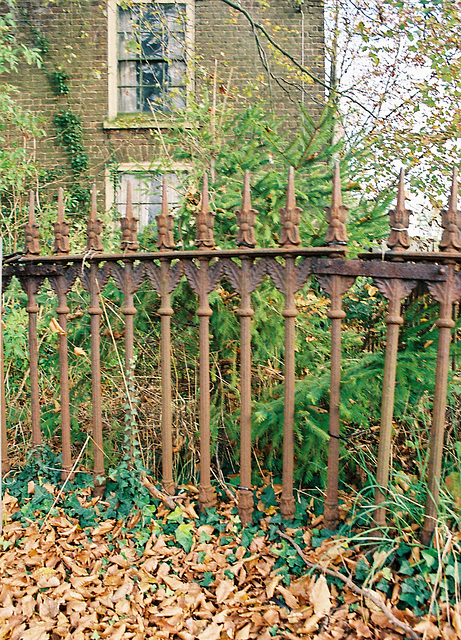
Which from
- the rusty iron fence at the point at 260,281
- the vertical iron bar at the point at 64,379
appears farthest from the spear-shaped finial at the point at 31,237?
the vertical iron bar at the point at 64,379

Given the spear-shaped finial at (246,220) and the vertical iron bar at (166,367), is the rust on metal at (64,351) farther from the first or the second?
the spear-shaped finial at (246,220)

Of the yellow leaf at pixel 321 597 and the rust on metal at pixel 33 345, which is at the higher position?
the rust on metal at pixel 33 345

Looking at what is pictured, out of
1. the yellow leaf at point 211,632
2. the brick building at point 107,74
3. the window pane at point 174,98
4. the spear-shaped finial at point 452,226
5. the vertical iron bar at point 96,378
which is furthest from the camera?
the brick building at point 107,74

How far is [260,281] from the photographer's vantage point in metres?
2.40

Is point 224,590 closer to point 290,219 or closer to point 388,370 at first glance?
point 388,370

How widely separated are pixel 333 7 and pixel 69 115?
17.6 ft

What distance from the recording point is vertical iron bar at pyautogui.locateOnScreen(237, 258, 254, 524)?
2410 mm

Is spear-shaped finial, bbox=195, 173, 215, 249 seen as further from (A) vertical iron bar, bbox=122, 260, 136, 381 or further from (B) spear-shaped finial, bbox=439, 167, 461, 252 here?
(B) spear-shaped finial, bbox=439, 167, 461, 252

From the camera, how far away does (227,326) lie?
2.82m

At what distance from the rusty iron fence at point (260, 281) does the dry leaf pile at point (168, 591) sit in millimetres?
246

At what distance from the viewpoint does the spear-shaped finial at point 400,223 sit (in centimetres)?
210

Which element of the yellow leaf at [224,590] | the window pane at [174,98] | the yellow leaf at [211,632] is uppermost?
the window pane at [174,98]

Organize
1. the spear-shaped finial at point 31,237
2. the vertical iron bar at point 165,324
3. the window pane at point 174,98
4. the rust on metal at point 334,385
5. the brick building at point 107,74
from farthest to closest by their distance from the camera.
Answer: the brick building at point 107,74 → the window pane at point 174,98 → the spear-shaped finial at point 31,237 → the vertical iron bar at point 165,324 → the rust on metal at point 334,385

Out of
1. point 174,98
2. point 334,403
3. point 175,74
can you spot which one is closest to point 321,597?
point 334,403
